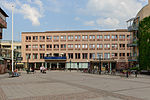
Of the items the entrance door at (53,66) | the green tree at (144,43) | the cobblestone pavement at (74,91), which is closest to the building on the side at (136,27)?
the green tree at (144,43)

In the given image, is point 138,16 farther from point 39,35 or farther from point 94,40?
point 39,35

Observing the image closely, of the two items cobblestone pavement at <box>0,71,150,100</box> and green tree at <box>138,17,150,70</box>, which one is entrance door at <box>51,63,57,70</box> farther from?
cobblestone pavement at <box>0,71,150,100</box>

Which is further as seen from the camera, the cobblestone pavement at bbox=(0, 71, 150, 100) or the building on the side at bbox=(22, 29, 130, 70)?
the building on the side at bbox=(22, 29, 130, 70)

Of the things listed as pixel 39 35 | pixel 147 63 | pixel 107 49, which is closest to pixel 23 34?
pixel 39 35

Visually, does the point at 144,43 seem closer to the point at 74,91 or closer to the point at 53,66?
the point at 74,91

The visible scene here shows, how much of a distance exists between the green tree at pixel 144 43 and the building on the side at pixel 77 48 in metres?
31.2

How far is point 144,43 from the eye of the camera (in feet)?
129

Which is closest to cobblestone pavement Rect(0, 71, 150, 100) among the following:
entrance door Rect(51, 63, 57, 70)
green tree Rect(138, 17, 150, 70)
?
green tree Rect(138, 17, 150, 70)

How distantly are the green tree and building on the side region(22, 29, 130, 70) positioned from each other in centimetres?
3117

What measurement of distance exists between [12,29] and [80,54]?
42.2 m

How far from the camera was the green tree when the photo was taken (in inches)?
1499

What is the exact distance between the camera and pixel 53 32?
245 ft

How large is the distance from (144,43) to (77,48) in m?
36.5

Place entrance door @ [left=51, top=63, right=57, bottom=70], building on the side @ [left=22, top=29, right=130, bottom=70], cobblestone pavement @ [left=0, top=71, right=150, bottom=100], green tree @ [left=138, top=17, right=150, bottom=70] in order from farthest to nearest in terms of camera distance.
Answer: entrance door @ [left=51, top=63, right=57, bottom=70]
building on the side @ [left=22, top=29, right=130, bottom=70]
green tree @ [left=138, top=17, right=150, bottom=70]
cobblestone pavement @ [left=0, top=71, right=150, bottom=100]
